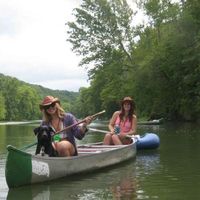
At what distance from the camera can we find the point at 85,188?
8.18 m

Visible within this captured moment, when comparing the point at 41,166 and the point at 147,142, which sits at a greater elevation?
the point at 147,142

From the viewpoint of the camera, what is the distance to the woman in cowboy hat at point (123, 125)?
484 inches

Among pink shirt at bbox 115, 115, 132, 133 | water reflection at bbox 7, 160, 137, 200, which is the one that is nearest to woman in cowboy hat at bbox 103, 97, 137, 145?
pink shirt at bbox 115, 115, 132, 133

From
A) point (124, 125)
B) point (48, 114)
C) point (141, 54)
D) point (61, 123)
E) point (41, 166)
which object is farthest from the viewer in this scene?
point (141, 54)

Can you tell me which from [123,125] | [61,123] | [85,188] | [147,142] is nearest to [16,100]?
[147,142]

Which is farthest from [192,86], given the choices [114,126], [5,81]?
[5,81]

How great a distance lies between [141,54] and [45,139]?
34.8m

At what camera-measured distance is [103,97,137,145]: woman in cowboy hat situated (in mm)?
12281

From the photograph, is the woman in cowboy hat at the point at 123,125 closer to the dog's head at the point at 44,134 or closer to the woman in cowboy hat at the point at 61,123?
the woman in cowboy hat at the point at 61,123

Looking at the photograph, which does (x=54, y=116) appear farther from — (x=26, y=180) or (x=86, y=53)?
(x=86, y=53)

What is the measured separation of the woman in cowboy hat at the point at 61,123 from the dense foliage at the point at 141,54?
2972 cm

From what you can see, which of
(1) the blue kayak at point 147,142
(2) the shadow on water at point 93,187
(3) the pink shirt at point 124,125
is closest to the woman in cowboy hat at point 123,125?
(3) the pink shirt at point 124,125

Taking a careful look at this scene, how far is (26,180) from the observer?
8.17m

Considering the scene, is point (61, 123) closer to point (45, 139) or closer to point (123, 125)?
point (45, 139)
